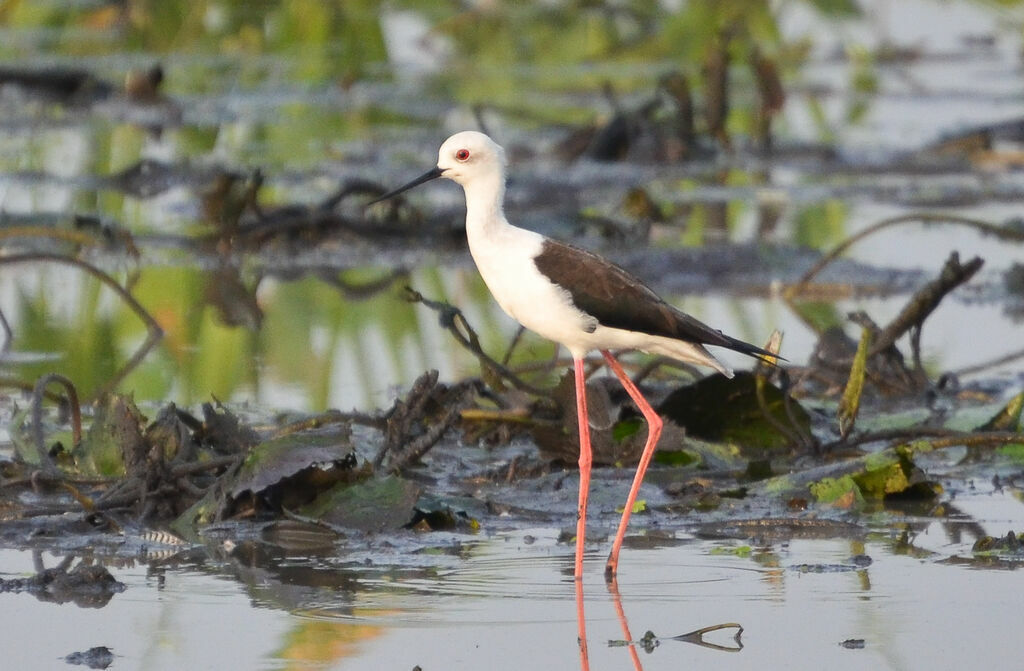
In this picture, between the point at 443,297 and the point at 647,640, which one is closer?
the point at 647,640

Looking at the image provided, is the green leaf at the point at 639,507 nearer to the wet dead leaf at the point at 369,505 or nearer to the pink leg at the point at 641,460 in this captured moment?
the pink leg at the point at 641,460

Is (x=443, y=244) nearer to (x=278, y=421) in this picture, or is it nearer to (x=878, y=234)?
(x=878, y=234)

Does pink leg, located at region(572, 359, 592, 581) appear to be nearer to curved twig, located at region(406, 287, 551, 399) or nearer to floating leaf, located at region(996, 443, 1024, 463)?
curved twig, located at region(406, 287, 551, 399)

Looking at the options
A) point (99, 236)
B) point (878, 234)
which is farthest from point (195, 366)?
point (878, 234)

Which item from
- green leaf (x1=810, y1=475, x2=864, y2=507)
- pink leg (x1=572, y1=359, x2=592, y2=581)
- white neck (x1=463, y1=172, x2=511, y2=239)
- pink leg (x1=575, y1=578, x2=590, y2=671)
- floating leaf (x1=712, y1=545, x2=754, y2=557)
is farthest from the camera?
green leaf (x1=810, y1=475, x2=864, y2=507)

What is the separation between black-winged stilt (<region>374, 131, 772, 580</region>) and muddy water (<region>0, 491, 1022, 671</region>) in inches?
11.3

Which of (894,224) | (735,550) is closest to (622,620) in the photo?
(735,550)

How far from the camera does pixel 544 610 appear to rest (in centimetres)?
392

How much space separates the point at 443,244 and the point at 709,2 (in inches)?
276

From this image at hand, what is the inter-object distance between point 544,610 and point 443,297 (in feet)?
12.8

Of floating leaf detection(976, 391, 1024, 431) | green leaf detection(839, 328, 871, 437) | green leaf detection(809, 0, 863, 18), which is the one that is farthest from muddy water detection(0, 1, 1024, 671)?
green leaf detection(809, 0, 863, 18)

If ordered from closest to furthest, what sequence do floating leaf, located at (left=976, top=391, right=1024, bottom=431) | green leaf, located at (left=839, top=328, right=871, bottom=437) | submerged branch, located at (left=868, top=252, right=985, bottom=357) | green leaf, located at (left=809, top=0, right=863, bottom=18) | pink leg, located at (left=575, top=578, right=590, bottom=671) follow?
pink leg, located at (left=575, top=578, right=590, bottom=671) < green leaf, located at (left=839, top=328, right=871, bottom=437) < floating leaf, located at (left=976, top=391, right=1024, bottom=431) < submerged branch, located at (left=868, top=252, right=985, bottom=357) < green leaf, located at (left=809, top=0, right=863, bottom=18)

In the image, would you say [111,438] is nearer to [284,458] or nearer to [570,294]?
[284,458]

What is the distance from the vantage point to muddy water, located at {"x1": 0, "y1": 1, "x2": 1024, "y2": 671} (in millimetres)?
3736
